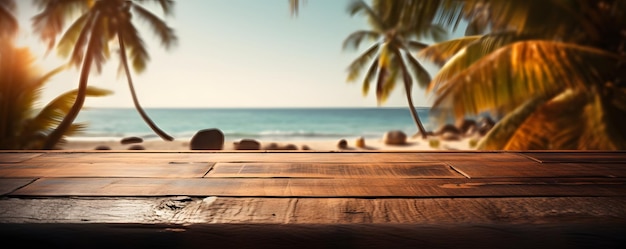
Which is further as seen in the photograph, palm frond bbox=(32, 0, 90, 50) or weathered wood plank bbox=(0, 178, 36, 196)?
palm frond bbox=(32, 0, 90, 50)

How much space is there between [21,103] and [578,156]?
6240 millimetres

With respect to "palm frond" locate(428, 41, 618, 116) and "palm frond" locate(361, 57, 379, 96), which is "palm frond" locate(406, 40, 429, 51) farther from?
"palm frond" locate(428, 41, 618, 116)

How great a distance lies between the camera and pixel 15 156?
1.50 metres

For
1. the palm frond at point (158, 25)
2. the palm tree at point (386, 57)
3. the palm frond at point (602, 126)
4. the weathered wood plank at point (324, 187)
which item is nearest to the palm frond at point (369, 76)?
the palm tree at point (386, 57)

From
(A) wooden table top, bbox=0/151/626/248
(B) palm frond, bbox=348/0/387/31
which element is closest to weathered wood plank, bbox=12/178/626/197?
(A) wooden table top, bbox=0/151/626/248

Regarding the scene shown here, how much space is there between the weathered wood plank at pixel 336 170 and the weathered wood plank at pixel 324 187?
0.24 feet

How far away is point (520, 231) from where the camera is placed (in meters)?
0.66

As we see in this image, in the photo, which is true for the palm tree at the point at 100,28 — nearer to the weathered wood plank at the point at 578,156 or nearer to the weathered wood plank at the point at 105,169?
the weathered wood plank at the point at 105,169

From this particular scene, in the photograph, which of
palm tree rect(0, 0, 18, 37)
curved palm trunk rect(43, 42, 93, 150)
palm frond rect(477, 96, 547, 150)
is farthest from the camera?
curved palm trunk rect(43, 42, 93, 150)

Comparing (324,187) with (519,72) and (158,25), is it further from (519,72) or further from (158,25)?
(158,25)

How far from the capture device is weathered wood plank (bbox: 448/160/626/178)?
3.76ft

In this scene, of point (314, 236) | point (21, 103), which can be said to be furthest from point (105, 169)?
point (21, 103)

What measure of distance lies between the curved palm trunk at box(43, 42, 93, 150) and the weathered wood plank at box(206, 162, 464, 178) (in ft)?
19.7

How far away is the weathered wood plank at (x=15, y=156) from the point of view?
4.59 ft
